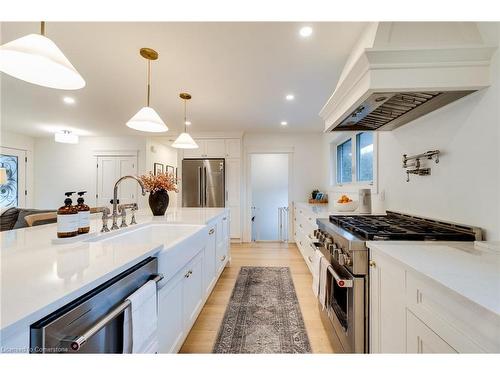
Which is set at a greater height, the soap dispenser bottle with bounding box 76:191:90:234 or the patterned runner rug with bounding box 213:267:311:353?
the soap dispenser bottle with bounding box 76:191:90:234

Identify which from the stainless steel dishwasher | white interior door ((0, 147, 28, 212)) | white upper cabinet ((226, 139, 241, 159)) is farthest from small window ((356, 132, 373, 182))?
white interior door ((0, 147, 28, 212))

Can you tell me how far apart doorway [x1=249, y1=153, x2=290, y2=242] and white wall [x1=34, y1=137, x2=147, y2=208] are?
2.79m

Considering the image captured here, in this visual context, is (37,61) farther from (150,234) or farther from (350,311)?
(350,311)

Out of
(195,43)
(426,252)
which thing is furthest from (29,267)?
(195,43)

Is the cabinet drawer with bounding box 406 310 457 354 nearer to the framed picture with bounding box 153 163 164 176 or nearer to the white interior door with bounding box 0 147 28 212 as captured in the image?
the framed picture with bounding box 153 163 164 176

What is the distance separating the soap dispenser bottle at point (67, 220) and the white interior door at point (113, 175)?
467cm

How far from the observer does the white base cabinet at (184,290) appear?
4.01ft

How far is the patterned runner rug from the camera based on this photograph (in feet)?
5.49

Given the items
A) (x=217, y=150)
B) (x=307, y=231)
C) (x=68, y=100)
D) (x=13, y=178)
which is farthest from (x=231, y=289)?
(x=13, y=178)

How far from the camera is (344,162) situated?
13.6ft

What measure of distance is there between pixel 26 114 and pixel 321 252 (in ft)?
17.4

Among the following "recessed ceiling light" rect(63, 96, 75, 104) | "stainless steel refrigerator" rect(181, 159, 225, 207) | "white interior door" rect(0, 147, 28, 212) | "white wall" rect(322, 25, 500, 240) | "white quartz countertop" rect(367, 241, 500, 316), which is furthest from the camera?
"white interior door" rect(0, 147, 28, 212)

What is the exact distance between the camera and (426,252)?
104cm
